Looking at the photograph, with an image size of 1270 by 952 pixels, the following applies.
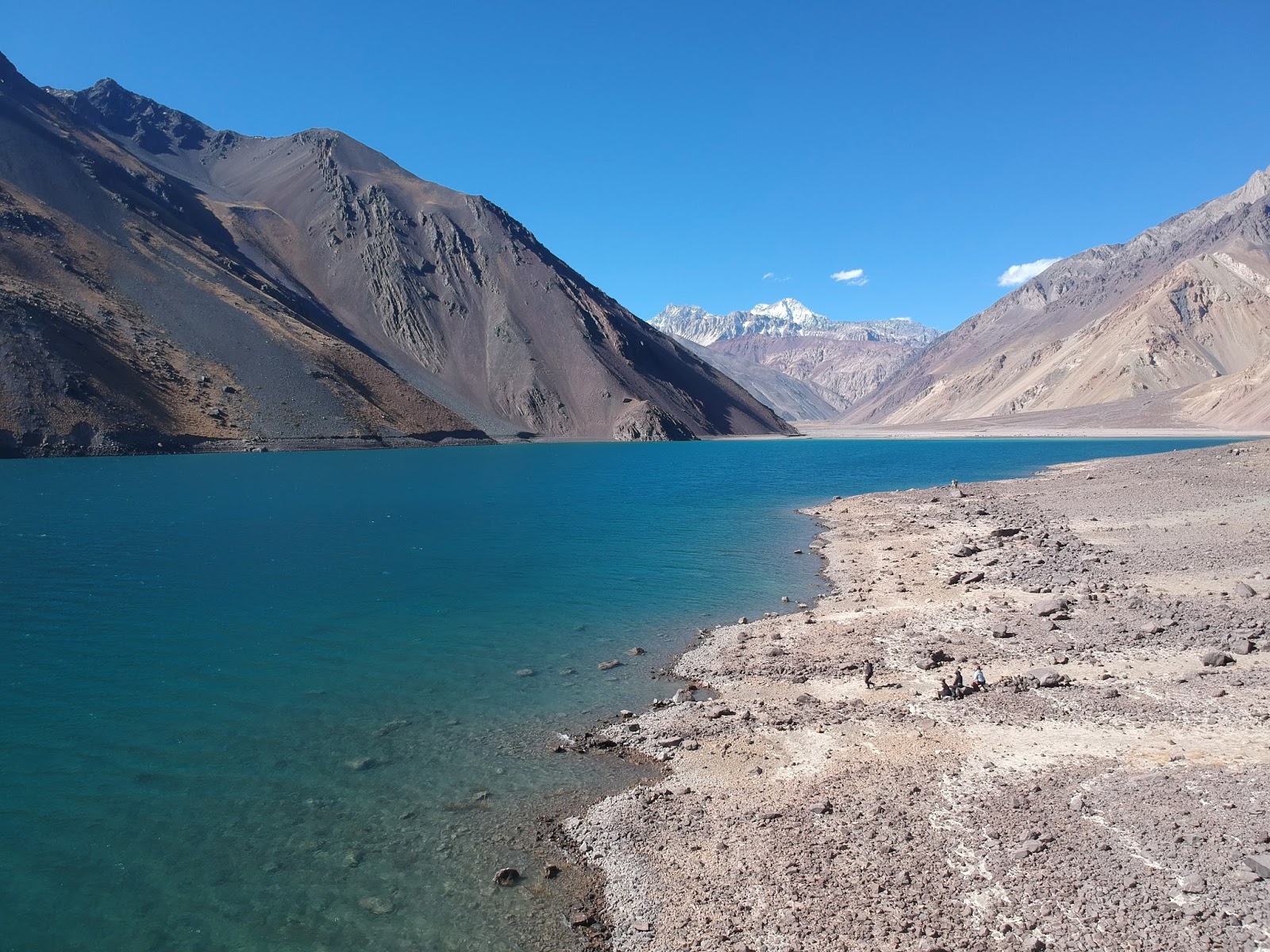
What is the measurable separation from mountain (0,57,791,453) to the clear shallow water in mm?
52343

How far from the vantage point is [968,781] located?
11.9m

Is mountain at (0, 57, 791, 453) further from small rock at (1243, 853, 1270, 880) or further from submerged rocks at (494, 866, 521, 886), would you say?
small rock at (1243, 853, 1270, 880)

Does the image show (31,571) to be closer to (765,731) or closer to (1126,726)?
(765,731)

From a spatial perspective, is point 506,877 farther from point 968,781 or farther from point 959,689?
point 959,689

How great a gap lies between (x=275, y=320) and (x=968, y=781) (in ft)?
433

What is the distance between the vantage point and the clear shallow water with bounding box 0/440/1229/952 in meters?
10.1

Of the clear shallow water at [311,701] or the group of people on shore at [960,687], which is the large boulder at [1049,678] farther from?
the clear shallow water at [311,701]

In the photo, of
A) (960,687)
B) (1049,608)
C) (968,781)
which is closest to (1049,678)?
(960,687)

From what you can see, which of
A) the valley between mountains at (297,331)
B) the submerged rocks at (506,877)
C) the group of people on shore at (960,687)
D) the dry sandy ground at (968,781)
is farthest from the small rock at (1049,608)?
the valley between mountains at (297,331)

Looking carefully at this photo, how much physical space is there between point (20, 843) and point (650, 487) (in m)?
57.8

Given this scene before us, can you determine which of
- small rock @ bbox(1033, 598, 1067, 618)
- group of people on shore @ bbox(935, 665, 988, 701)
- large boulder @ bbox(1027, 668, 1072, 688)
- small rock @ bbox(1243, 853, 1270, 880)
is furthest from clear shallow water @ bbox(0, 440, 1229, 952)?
large boulder @ bbox(1027, 668, 1072, 688)

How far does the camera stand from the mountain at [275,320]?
89625 millimetres

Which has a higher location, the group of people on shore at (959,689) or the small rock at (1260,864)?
the small rock at (1260,864)

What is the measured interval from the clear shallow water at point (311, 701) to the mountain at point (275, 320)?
172ft
